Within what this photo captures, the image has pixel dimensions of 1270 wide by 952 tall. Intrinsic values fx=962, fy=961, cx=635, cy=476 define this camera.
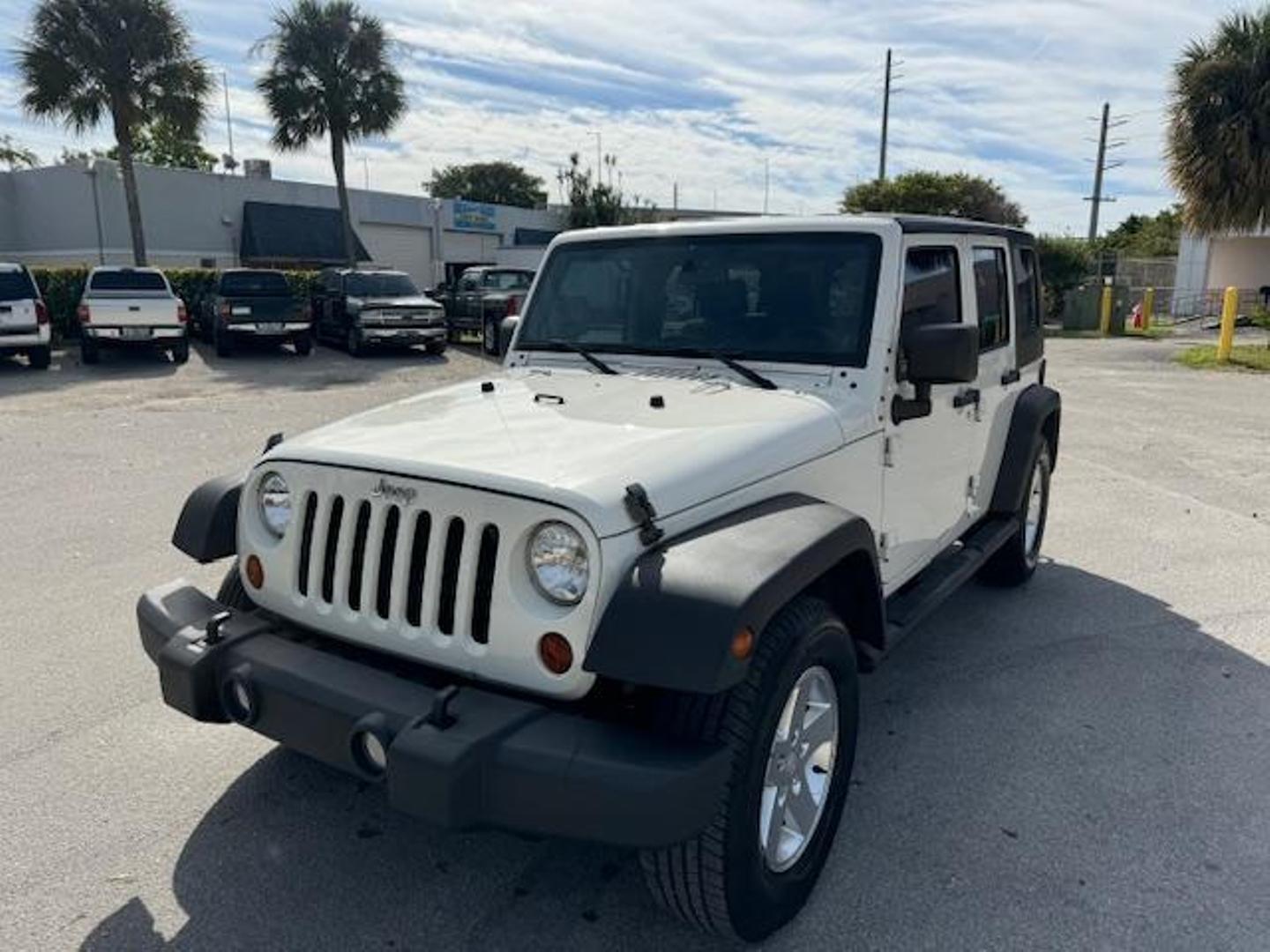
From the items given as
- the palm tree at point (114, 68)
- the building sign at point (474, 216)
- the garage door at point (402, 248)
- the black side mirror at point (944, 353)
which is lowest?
the black side mirror at point (944, 353)

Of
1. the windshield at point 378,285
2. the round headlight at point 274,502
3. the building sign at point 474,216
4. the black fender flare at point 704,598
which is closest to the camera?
the black fender flare at point 704,598

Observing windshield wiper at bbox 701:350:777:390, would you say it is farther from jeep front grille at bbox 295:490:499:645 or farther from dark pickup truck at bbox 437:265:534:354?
dark pickup truck at bbox 437:265:534:354

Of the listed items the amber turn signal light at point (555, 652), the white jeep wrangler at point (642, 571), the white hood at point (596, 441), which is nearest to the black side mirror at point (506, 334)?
the white jeep wrangler at point (642, 571)

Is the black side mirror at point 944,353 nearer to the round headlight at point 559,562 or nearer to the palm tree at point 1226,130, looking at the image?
the round headlight at point 559,562

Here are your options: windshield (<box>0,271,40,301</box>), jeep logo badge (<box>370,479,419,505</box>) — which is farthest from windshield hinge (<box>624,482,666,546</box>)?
windshield (<box>0,271,40,301</box>)

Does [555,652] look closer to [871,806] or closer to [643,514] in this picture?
[643,514]

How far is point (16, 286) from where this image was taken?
1544 cm

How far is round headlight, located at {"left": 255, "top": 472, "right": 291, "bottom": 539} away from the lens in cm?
288

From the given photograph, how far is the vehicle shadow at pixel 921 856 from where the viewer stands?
260cm

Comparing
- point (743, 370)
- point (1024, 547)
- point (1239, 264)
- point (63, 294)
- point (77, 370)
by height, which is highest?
point (1239, 264)

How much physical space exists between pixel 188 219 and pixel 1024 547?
34.0m

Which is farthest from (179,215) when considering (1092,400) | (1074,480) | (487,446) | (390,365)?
(487,446)

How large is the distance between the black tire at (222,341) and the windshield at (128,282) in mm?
1084

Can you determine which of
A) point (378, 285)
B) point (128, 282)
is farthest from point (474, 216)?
point (128, 282)
